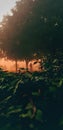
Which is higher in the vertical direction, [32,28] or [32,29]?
[32,28]

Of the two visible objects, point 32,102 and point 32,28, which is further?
point 32,28

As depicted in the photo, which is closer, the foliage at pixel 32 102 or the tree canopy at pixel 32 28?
the foliage at pixel 32 102

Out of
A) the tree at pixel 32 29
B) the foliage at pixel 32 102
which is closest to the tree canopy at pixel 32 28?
the tree at pixel 32 29

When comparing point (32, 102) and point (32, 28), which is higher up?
point (32, 28)

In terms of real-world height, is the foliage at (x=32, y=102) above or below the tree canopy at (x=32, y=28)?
below

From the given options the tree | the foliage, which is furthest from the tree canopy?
the foliage

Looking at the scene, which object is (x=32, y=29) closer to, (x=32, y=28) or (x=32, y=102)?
(x=32, y=28)

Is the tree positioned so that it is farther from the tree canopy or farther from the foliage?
the foliage

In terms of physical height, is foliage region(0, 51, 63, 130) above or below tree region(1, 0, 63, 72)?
below

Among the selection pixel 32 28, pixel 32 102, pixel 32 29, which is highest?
pixel 32 28

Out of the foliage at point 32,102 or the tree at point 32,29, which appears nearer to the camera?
the foliage at point 32,102

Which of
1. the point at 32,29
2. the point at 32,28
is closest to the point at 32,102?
the point at 32,29

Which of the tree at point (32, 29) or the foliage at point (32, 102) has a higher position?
the tree at point (32, 29)

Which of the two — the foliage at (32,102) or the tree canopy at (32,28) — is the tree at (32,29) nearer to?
the tree canopy at (32,28)
